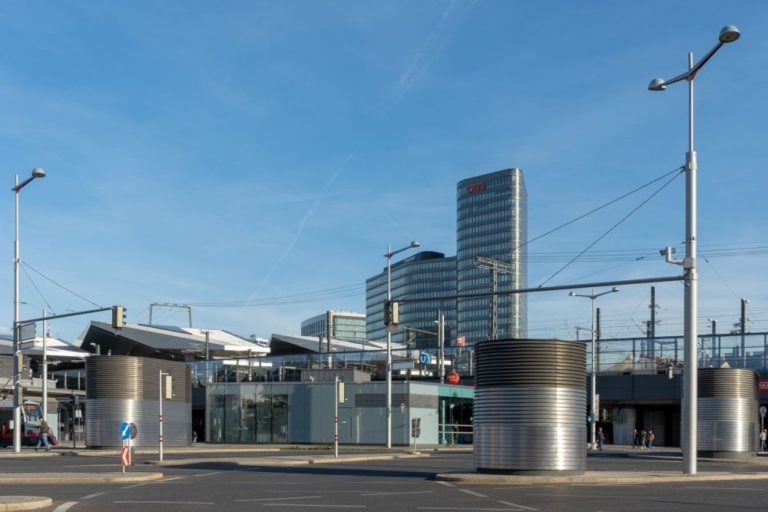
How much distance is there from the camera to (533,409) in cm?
2552

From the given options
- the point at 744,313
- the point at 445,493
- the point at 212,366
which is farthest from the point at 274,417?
the point at 744,313

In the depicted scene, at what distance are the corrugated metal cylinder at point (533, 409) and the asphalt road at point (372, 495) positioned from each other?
1873 mm

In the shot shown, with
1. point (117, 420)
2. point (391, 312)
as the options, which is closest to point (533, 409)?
point (391, 312)

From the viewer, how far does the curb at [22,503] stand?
17750 millimetres

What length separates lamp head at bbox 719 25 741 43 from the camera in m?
24.6

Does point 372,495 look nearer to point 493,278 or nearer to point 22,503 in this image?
point 22,503

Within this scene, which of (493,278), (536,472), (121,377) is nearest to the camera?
(536,472)

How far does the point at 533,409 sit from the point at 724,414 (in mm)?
17918

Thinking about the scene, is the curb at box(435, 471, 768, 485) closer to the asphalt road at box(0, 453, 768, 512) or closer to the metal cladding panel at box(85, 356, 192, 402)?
the asphalt road at box(0, 453, 768, 512)

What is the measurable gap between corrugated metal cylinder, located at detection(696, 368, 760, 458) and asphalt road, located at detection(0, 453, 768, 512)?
15.2 meters

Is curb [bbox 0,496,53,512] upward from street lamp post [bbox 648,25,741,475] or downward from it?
downward

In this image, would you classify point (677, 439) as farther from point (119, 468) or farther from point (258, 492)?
point (258, 492)

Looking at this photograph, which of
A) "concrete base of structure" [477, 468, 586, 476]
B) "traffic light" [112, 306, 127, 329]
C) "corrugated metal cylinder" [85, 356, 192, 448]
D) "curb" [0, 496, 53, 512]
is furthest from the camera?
"corrugated metal cylinder" [85, 356, 192, 448]

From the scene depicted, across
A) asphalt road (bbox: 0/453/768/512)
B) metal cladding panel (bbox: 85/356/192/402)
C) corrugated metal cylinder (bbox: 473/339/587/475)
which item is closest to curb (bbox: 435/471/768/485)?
corrugated metal cylinder (bbox: 473/339/587/475)
